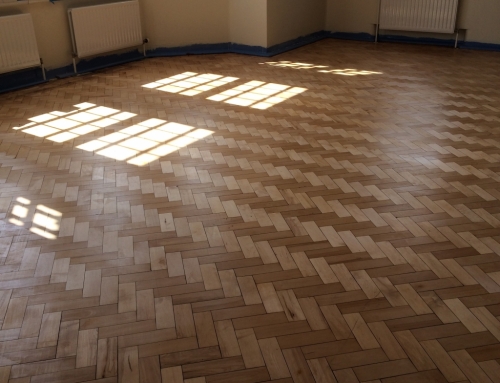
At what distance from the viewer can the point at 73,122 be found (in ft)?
16.4

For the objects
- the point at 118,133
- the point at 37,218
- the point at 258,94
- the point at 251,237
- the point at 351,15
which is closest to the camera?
the point at 251,237

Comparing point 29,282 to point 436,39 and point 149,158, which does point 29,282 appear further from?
point 436,39

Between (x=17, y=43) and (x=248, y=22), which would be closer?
(x=17, y=43)

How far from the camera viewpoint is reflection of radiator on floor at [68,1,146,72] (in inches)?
251

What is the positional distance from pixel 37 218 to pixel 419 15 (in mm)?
6528

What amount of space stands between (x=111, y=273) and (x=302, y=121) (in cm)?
272

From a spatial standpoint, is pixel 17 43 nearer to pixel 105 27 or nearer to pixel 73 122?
pixel 105 27

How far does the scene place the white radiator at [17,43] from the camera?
5688 mm

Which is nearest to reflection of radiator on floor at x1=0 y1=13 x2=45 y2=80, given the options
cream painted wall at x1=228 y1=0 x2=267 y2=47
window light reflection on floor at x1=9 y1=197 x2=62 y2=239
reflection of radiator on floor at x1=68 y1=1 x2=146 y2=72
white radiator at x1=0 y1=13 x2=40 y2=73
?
white radiator at x1=0 y1=13 x2=40 y2=73

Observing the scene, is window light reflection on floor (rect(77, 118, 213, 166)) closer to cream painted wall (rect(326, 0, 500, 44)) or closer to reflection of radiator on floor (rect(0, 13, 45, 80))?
reflection of radiator on floor (rect(0, 13, 45, 80))

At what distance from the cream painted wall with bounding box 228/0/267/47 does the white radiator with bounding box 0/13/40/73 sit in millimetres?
2758

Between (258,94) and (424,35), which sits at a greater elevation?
(424,35)

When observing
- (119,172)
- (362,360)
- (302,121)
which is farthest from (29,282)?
(302,121)

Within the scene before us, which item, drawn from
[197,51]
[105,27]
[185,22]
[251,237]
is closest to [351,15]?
[197,51]
